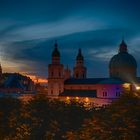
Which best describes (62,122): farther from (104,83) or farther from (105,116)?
(104,83)

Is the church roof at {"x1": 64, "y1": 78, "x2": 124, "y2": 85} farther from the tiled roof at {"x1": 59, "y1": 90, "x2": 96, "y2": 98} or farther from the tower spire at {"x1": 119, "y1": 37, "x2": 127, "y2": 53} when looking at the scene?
the tower spire at {"x1": 119, "y1": 37, "x2": 127, "y2": 53}

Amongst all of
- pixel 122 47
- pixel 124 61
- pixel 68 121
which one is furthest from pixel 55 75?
pixel 68 121

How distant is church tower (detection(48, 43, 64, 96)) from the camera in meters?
133

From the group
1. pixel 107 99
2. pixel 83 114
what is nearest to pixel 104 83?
pixel 107 99

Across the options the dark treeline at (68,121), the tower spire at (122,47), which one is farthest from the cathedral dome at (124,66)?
the dark treeline at (68,121)

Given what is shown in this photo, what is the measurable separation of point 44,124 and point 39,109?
249cm

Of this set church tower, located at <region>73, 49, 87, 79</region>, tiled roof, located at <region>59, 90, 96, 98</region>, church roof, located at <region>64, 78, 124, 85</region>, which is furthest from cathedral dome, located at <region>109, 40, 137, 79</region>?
church tower, located at <region>73, 49, 87, 79</region>

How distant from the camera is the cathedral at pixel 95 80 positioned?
131 m

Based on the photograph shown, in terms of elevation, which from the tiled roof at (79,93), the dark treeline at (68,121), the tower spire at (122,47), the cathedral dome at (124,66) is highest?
the tower spire at (122,47)

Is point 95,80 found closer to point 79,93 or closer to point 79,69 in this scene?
point 79,93

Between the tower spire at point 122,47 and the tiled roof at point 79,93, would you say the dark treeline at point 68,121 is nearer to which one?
the tiled roof at point 79,93

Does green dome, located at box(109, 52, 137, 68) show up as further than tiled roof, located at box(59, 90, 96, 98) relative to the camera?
Yes

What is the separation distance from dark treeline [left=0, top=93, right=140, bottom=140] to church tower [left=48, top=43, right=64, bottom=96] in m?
72.5

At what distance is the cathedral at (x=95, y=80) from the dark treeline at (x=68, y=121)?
2836 inches
